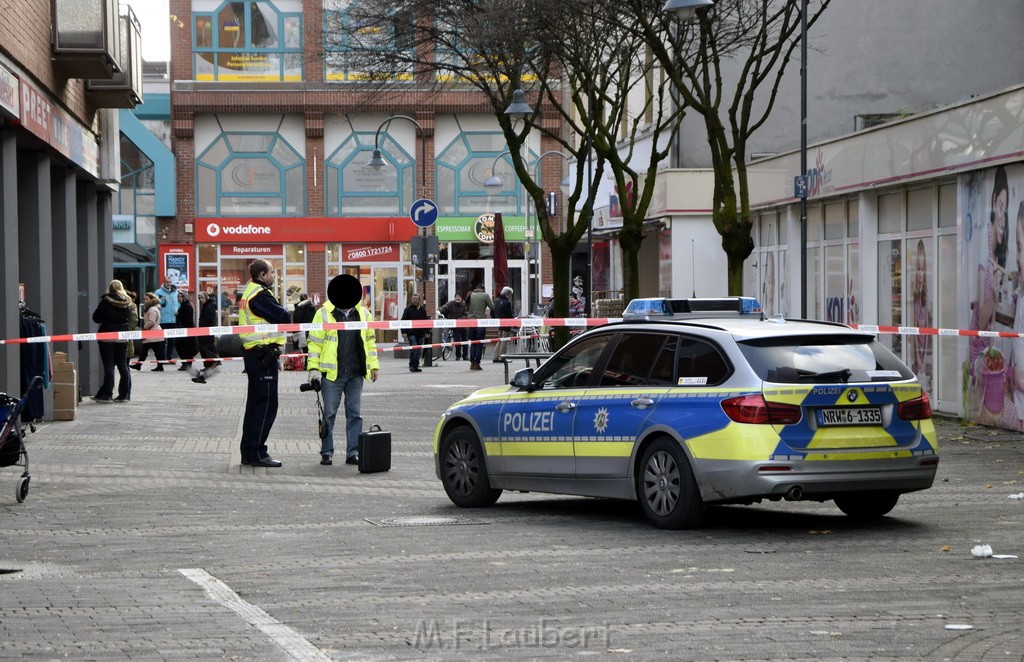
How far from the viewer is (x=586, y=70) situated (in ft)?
95.5

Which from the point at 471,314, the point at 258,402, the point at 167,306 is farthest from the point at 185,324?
the point at 258,402

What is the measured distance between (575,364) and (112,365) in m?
14.7

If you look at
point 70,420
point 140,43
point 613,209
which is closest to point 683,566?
point 70,420

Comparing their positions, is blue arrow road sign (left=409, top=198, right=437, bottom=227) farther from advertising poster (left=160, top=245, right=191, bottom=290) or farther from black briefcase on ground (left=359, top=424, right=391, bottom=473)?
black briefcase on ground (left=359, top=424, right=391, bottom=473)

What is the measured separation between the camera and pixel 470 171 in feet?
178

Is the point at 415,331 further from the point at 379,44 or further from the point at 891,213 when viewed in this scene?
the point at 891,213

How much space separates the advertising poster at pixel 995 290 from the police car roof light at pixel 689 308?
23.5ft

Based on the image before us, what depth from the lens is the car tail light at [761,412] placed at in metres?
10.3

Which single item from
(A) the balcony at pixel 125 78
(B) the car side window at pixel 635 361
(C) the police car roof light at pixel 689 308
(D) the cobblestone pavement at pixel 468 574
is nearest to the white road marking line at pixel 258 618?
(D) the cobblestone pavement at pixel 468 574

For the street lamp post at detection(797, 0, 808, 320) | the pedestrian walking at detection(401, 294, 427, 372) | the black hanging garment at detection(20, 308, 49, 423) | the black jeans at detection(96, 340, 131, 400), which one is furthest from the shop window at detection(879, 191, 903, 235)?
the pedestrian walking at detection(401, 294, 427, 372)

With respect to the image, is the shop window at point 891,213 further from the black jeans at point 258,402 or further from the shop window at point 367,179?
the shop window at point 367,179

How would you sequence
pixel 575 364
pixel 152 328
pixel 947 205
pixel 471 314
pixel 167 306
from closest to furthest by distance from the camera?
pixel 575 364, pixel 947 205, pixel 152 328, pixel 167 306, pixel 471 314

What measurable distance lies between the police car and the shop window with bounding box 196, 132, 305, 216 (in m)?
42.2

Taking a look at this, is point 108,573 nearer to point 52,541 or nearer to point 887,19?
point 52,541
